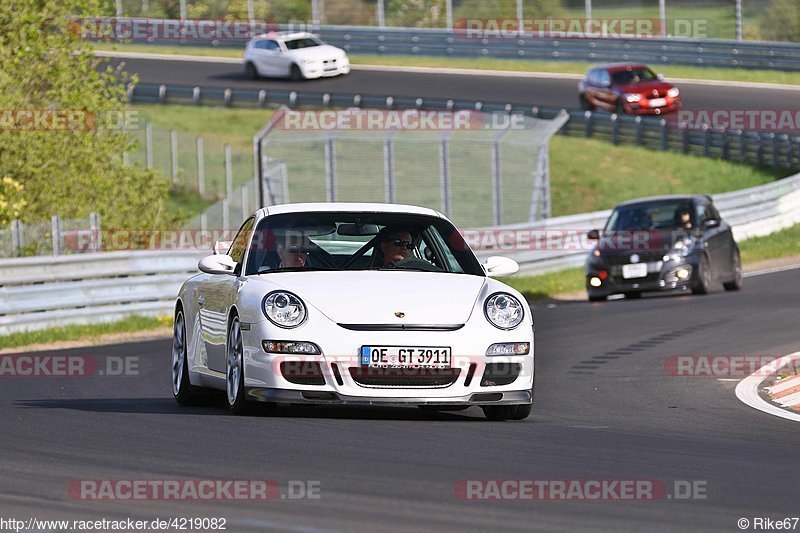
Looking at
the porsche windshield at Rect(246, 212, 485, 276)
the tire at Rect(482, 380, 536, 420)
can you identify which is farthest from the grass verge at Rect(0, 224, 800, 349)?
the tire at Rect(482, 380, 536, 420)

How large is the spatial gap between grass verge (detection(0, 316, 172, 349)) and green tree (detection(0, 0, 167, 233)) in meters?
4.66

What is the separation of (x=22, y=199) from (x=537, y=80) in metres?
29.7

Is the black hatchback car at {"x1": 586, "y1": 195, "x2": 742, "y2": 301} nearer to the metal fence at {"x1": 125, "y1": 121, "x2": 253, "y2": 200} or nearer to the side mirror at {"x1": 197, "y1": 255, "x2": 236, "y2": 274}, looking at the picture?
the metal fence at {"x1": 125, "y1": 121, "x2": 253, "y2": 200}

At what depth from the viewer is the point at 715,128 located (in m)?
44.0

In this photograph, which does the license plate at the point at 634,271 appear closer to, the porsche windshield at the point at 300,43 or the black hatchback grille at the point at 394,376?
the black hatchback grille at the point at 394,376

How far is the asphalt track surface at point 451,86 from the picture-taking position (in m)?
46.9

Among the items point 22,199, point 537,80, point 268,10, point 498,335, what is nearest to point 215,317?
point 498,335

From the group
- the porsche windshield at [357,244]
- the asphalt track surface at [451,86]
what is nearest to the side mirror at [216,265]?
the porsche windshield at [357,244]

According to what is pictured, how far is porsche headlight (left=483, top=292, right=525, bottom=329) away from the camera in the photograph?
33.1ft

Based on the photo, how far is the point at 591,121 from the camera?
4562 centimetres

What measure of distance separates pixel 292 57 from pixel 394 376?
42.7 metres

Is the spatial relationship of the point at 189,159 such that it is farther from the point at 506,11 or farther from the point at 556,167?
the point at 506,11

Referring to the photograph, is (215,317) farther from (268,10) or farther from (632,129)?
(268,10)

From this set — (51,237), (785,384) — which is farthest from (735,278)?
(785,384)
